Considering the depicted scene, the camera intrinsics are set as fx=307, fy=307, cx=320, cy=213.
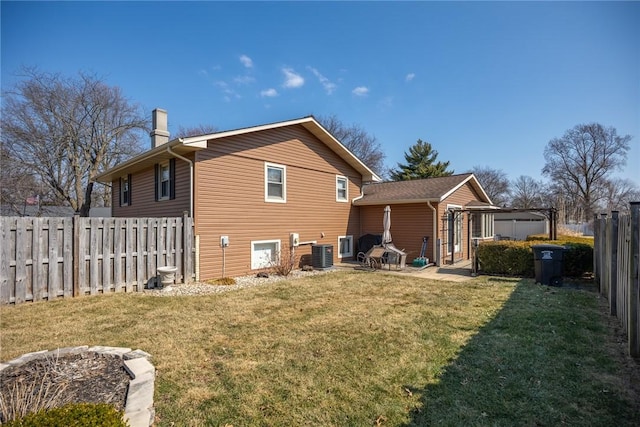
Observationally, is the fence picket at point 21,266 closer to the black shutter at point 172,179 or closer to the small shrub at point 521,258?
the black shutter at point 172,179

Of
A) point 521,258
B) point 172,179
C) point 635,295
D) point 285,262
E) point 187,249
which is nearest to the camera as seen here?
point 635,295

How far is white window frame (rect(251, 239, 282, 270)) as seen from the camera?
10.5 m

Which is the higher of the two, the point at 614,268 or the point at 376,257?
the point at 614,268

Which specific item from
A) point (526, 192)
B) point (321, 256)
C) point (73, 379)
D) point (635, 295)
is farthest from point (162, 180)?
point (526, 192)

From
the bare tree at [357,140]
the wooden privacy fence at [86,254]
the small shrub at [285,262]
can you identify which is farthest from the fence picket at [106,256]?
the bare tree at [357,140]

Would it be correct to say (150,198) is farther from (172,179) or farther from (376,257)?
(376,257)

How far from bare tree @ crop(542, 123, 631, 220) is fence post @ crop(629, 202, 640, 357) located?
3904cm

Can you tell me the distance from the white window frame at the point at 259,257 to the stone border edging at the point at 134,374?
6523 mm

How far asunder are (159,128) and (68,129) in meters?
13.7

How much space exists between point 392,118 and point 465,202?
854 centimetres

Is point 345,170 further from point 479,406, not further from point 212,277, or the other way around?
point 479,406

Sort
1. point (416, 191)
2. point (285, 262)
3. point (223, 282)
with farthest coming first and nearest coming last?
point (416, 191), point (285, 262), point (223, 282)

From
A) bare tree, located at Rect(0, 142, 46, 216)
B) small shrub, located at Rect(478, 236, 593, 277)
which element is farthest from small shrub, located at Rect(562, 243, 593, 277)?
bare tree, located at Rect(0, 142, 46, 216)

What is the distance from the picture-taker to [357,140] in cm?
3534
